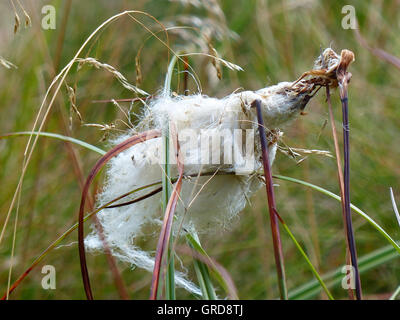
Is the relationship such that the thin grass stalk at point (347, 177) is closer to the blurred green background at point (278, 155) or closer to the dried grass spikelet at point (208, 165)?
the dried grass spikelet at point (208, 165)

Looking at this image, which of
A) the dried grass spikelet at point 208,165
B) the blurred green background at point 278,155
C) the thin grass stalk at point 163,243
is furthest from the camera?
the blurred green background at point 278,155

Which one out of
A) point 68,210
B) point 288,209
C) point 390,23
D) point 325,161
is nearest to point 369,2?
point 390,23

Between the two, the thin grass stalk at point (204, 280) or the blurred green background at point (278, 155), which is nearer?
the thin grass stalk at point (204, 280)

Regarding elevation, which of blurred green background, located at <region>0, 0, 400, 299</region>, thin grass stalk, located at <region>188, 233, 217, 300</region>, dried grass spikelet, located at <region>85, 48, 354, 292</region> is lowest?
thin grass stalk, located at <region>188, 233, 217, 300</region>

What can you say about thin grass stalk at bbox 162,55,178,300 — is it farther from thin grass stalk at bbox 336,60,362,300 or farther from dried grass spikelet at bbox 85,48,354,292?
thin grass stalk at bbox 336,60,362,300

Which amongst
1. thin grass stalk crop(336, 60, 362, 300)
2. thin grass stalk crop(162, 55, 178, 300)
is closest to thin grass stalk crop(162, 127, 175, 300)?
thin grass stalk crop(162, 55, 178, 300)

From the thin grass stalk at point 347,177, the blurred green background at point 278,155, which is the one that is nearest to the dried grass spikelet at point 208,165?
the thin grass stalk at point 347,177
